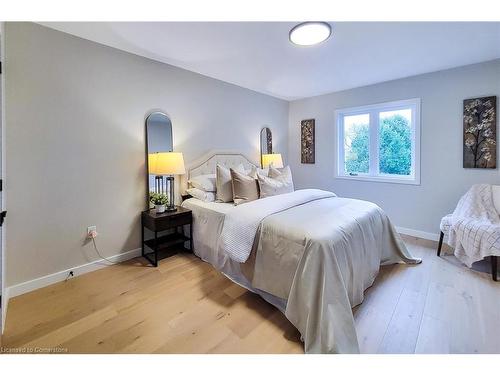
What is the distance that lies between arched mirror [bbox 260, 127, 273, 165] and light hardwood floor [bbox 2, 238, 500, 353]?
258cm

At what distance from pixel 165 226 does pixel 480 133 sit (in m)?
3.91

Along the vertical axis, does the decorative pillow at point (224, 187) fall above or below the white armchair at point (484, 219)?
above

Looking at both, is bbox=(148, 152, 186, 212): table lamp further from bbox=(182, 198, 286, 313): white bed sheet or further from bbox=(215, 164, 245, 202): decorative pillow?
bbox=(215, 164, 245, 202): decorative pillow

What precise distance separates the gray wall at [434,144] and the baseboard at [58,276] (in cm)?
355

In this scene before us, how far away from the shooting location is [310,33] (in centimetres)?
206

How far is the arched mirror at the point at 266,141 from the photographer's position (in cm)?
425

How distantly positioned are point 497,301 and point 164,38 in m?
3.65

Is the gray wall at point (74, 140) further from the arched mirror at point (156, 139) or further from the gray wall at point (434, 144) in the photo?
the gray wall at point (434, 144)

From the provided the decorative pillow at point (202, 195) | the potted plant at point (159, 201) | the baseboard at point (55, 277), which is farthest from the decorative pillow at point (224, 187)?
the baseboard at point (55, 277)

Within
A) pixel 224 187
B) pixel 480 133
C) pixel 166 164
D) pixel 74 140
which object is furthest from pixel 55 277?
pixel 480 133

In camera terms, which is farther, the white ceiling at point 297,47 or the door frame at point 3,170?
the white ceiling at point 297,47
